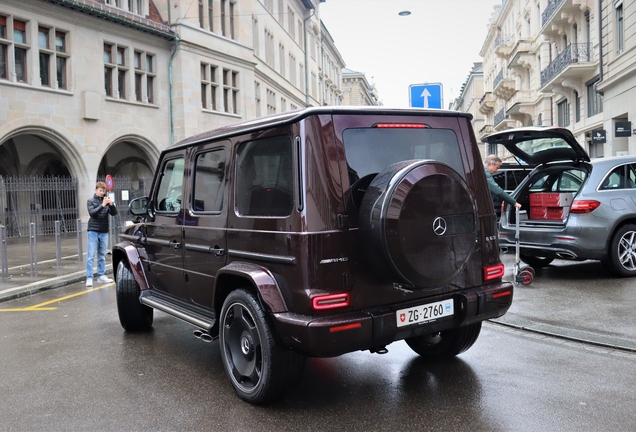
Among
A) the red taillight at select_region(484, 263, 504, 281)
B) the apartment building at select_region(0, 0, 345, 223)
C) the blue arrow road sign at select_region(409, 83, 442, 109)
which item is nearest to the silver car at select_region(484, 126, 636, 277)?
the blue arrow road sign at select_region(409, 83, 442, 109)

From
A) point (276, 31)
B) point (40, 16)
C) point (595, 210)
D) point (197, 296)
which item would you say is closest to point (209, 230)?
point (197, 296)

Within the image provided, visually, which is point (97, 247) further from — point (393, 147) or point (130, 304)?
point (393, 147)

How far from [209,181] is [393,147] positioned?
1654 millimetres

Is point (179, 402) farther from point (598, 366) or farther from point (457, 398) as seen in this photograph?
point (598, 366)

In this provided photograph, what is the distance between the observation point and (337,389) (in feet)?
14.3

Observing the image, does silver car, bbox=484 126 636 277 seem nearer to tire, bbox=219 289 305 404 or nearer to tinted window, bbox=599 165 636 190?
tinted window, bbox=599 165 636 190

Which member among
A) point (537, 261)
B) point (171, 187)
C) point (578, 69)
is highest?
point (578, 69)

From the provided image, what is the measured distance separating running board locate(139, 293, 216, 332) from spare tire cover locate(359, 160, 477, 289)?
159cm

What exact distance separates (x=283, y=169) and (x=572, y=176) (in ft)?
22.1

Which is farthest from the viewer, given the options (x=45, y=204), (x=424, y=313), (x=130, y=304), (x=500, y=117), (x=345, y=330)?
(x=500, y=117)

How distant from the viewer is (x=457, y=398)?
4.07 meters

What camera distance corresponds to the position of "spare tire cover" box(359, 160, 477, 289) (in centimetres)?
363

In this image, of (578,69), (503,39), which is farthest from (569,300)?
(503,39)

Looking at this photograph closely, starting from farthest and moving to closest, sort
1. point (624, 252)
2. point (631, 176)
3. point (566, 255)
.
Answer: point (631, 176), point (624, 252), point (566, 255)
